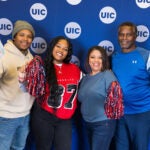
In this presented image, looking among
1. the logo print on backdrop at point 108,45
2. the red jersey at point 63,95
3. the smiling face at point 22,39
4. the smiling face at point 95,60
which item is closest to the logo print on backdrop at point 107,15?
the logo print on backdrop at point 108,45

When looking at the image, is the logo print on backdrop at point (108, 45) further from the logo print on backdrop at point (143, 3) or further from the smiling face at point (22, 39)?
the smiling face at point (22, 39)

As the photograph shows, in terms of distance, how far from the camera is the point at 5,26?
7.07 ft

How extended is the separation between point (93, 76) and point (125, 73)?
0.68ft

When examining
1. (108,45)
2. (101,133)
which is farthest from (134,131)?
(108,45)

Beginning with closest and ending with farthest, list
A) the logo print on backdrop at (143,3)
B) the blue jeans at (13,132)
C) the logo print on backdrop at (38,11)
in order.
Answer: the blue jeans at (13,132) < the logo print on backdrop at (143,3) < the logo print on backdrop at (38,11)

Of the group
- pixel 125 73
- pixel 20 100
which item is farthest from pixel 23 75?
pixel 125 73

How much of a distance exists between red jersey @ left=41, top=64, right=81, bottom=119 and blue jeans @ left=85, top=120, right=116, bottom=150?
0.58 ft

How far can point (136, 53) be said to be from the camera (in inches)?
72.0

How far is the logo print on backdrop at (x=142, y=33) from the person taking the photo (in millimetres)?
2018

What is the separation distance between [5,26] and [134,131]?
121cm

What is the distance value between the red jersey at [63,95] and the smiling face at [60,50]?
0.24 feet

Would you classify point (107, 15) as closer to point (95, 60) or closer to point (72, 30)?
point (72, 30)

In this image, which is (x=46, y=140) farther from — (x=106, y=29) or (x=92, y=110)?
(x=106, y=29)

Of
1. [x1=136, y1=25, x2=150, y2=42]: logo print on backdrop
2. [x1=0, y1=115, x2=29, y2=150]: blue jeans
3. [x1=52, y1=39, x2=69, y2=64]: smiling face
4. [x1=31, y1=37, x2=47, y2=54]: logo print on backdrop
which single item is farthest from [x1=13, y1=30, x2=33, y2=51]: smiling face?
[x1=136, y1=25, x2=150, y2=42]: logo print on backdrop
